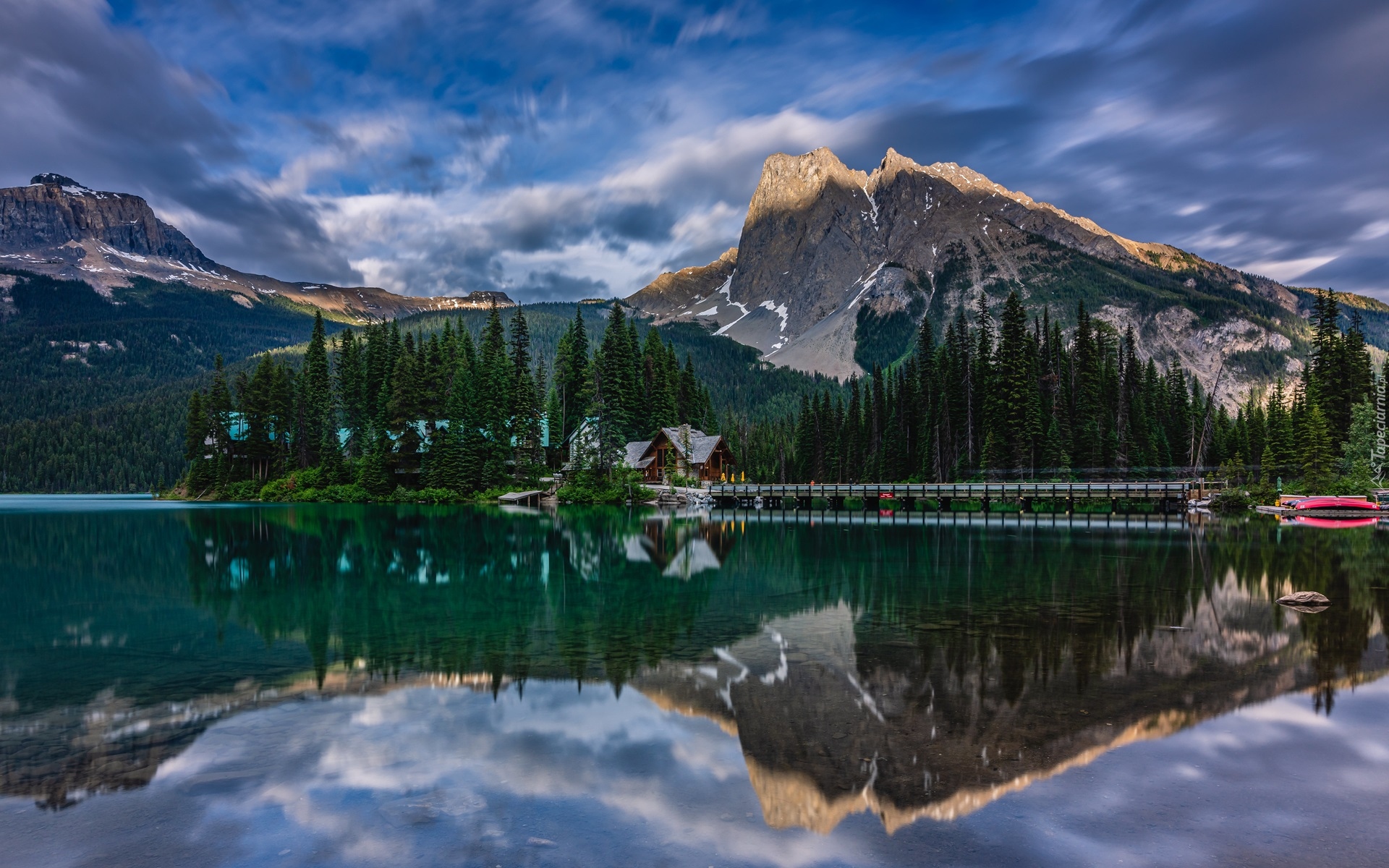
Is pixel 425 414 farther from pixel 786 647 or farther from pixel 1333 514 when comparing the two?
pixel 1333 514

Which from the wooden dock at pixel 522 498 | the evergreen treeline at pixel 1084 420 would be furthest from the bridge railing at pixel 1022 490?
the wooden dock at pixel 522 498

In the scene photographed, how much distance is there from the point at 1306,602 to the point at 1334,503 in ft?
157

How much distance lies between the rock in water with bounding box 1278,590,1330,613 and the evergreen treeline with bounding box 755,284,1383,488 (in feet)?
182

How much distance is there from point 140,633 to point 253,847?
44.7 ft

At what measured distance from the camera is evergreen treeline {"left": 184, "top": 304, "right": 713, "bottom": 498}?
8994 cm

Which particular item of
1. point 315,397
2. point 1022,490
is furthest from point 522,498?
point 1022,490

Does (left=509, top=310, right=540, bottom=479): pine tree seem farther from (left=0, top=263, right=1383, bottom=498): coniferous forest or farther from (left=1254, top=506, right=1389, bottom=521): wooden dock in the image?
(left=1254, top=506, right=1389, bottom=521): wooden dock

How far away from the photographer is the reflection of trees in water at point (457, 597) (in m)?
15.7

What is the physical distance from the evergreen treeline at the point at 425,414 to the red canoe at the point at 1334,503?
62.4 metres

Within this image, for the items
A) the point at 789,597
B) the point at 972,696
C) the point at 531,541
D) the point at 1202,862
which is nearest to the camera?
the point at 1202,862

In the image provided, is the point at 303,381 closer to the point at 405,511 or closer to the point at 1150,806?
the point at 405,511

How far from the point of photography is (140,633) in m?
18.1

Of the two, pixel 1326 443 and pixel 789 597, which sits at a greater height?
pixel 1326 443

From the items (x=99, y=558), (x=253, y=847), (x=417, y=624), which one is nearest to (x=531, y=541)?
(x=99, y=558)
